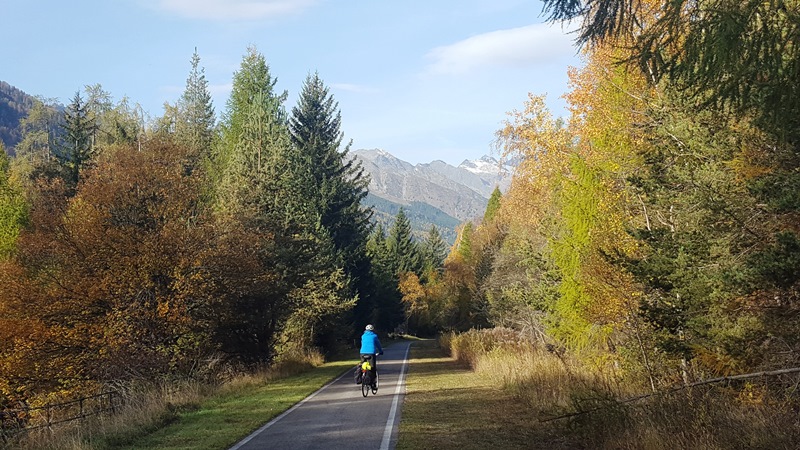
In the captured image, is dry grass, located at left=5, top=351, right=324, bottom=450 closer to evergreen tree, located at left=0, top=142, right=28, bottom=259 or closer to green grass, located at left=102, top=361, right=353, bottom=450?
green grass, located at left=102, top=361, right=353, bottom=450

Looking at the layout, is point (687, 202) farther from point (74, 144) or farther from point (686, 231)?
point (74, 144)

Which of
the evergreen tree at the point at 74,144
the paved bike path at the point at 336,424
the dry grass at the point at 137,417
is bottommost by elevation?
the paved bike path at the point at 336,424

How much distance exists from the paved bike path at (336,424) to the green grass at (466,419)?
0.38 metres

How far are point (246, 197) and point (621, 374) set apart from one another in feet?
64.5

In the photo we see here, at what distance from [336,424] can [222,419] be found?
9.16ft

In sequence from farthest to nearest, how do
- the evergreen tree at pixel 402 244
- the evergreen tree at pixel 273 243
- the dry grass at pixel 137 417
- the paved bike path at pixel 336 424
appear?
the evergreen tree at pixel 402 244 < the evergreen tree at pixel 273 243 < the dry grass at pixel 137 417 < the paved bike path at pixel 336 424

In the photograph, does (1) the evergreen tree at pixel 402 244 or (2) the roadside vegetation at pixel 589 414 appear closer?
(2) the roadside vegetation at pixel 589 414

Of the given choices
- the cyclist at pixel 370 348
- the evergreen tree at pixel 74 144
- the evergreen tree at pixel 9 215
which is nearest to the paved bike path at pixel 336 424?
the cyclist at pixel 370 348

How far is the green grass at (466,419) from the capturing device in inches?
410

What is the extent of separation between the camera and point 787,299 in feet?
34.7

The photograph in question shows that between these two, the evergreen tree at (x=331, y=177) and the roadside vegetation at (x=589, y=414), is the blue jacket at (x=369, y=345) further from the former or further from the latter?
the evergreen tree at (x=331, y=177)

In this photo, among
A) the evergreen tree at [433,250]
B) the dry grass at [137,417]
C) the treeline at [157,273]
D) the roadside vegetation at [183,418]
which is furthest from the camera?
the evergreen tree at [433,250]

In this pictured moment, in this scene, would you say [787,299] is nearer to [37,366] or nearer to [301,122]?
[37,366]

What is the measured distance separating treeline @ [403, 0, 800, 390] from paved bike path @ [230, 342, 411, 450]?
5.26 meters
